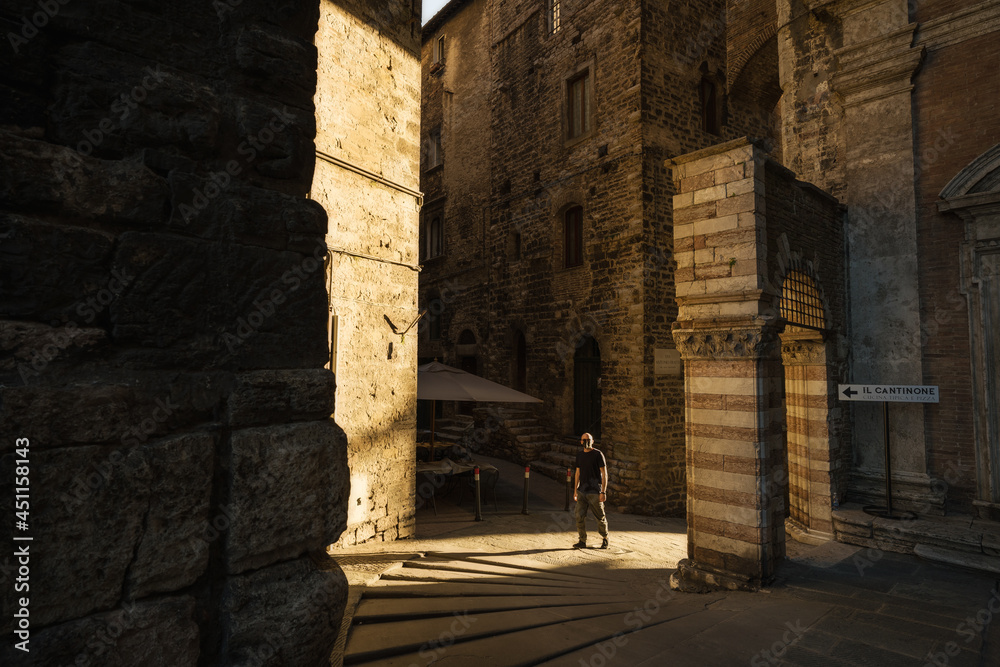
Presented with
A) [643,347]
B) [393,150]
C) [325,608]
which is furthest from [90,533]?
[643,347]

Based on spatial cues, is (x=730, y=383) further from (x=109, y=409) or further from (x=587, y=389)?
(x=587, y=389)

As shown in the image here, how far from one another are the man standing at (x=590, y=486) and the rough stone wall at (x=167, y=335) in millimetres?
6635

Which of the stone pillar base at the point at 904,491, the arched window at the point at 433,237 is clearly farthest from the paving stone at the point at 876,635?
the arched window at the point at 433,237

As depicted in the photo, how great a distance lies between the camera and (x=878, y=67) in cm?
795

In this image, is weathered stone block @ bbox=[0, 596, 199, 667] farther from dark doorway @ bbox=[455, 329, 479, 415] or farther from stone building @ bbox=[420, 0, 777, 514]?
dark doorway @ bbox=[455, 329, 479, 415]

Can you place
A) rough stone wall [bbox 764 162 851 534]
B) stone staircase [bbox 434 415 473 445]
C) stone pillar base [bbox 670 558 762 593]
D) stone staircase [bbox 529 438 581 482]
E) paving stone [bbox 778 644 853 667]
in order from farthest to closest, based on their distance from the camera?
1. stone staircase [bbox 434 415 473 445]
2. stone staircase [bbox 529 438 581 482]
3. rough stone wall [bbox 764 162 851 534]
4. stone pillar base [bbox 670 558 762 593]
5. paving stone [bbox 778 644 853 667]

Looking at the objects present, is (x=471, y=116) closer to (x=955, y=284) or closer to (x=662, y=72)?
(x=662, y=72)

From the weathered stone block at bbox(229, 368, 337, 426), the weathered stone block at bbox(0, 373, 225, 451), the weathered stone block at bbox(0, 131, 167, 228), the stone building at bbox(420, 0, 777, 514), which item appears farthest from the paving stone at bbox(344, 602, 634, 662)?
the stone building at bbox(420, 0, 777, 514)

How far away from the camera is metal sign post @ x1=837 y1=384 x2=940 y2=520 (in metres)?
6.81

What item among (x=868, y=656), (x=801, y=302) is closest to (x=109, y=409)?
A: (x=868, y=656)

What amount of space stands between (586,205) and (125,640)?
12.4 meters

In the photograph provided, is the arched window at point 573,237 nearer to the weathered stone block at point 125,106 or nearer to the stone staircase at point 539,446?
the stone staircase at point 539,446

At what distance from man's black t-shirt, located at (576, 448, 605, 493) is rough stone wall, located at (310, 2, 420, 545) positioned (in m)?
2.57

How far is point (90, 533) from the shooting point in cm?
111
